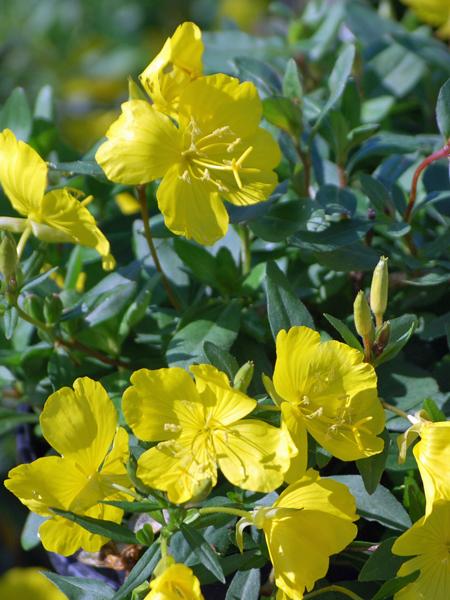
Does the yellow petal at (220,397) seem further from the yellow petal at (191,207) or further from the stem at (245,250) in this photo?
the stem at (245,250)

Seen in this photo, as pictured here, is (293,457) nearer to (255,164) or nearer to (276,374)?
(276,374)

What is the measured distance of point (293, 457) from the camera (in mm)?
866

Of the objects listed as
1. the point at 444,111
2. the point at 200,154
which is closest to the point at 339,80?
the point at 444,111

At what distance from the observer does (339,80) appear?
1255 millimetres

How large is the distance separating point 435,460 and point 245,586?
0.24m

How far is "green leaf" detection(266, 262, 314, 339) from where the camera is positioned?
1029mm

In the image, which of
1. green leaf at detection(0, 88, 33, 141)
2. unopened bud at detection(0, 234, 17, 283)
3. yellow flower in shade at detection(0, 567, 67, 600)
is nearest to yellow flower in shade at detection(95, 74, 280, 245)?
unopened bud at detection(0, 234, 17, 283)

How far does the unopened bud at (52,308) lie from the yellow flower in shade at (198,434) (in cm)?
25

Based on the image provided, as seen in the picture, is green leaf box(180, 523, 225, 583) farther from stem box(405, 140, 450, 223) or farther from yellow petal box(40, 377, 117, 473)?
stem box(405, 140, 450, 223)

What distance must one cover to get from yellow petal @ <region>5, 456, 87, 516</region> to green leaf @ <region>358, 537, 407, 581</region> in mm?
289

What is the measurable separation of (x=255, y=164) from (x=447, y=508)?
1.42 ft

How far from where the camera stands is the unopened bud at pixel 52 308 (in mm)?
1093

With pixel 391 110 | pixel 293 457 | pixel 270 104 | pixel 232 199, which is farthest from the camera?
pixel 391 110

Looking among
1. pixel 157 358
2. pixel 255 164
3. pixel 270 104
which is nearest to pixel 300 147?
pixel 270 104
